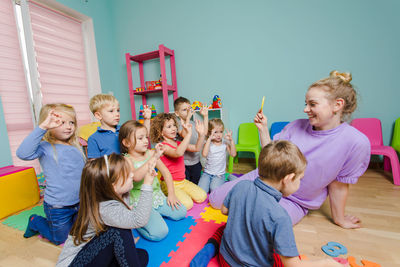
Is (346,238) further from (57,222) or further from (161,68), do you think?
(161,68)

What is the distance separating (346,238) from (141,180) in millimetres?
1485

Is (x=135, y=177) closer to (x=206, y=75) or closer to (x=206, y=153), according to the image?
(x=206, y=153)

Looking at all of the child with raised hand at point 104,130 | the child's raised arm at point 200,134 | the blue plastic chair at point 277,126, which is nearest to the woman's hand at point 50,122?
the child with raised hand at point 104,130

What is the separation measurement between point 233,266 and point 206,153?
1.27 meters

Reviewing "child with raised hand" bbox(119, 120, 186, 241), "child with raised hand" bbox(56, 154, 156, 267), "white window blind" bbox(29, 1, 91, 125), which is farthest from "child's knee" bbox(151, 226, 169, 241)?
"white window blind" bbox(29, 1, 91, 125)

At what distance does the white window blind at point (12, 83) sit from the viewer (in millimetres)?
2732

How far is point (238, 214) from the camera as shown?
3.07 feet

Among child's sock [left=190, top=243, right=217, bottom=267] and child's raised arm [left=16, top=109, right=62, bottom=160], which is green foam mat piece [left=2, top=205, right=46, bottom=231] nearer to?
child's raised arm [left=16, top=109, right=62, bottom=160]

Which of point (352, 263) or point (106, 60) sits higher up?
point (106, 60)

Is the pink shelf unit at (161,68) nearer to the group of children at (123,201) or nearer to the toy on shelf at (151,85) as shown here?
the toy on shelf at (151,85)

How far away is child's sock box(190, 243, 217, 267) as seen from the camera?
3.57ft

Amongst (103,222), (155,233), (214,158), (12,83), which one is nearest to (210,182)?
(214,158)

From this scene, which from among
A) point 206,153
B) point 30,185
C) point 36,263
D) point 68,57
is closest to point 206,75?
point 206,153

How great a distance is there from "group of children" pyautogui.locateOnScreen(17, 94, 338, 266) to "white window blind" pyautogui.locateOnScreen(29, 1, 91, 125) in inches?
88.2
